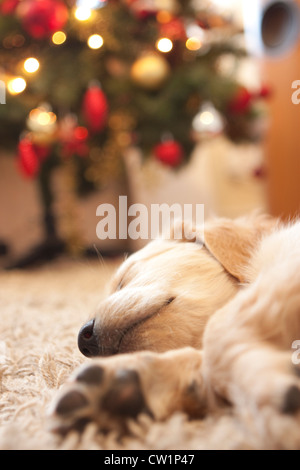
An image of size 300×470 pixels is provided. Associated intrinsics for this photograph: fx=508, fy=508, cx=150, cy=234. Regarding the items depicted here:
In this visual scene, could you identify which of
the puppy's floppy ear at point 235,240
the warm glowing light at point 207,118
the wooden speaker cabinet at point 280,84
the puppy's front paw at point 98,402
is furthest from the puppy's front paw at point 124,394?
the wooden speaker cabinet at point 280,84

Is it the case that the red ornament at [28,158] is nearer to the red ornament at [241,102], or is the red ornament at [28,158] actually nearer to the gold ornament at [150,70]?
the gold ornament at [150,70]

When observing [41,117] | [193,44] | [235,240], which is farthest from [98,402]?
[193,44]

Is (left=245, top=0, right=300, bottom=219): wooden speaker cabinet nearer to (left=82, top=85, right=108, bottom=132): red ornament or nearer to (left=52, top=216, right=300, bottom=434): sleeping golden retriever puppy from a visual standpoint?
(left=82, top=85, right=108, bottom=132): red ornament

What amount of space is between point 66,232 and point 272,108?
1.84 metres

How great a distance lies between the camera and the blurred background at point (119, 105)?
273 centimetres

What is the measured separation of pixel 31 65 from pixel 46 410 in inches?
90.5

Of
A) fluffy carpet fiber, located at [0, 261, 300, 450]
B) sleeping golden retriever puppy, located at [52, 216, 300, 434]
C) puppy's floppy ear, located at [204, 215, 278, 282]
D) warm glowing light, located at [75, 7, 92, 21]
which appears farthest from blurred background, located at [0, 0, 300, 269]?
sleeping golden retriever puppy, located at [52, 216, 300, 434]

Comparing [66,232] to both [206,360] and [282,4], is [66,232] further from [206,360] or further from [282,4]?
[206,360]

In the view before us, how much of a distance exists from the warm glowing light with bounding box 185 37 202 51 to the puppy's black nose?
2338mm

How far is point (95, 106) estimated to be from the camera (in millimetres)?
2652

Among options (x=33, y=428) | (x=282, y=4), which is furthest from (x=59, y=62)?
(x=33, y=428)

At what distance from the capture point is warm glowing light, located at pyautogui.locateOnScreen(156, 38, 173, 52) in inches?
112

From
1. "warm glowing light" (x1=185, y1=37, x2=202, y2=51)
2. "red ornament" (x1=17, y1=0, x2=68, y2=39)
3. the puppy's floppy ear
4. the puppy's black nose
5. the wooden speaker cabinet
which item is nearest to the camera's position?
the puppy's black nose

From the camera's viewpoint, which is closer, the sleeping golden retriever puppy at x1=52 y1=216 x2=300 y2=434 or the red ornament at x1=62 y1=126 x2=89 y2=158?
the sleeping golden retriever puppy at x1=52 y1=216 x2=300 y2=434
